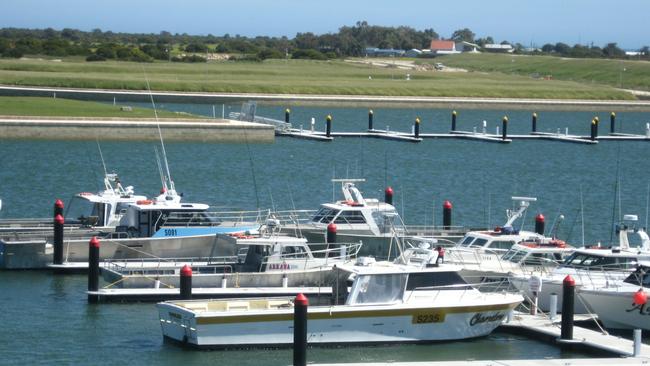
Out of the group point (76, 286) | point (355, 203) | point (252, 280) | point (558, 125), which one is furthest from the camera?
point (558, 125)

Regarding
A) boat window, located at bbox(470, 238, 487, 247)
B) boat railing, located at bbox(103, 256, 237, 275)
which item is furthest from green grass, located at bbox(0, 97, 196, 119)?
boat window, located at bbox(470, 238, 487, 247)

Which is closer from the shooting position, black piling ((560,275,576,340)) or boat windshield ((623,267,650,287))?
black piling ((560,275,576,340))

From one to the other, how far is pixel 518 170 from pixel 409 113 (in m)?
48.5

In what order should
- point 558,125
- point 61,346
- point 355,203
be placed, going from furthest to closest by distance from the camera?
point 558,125 → point 355,203 → point 61,346

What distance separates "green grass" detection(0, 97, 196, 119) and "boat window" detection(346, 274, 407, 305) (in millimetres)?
55310

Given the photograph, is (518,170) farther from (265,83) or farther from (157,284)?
(265,83)

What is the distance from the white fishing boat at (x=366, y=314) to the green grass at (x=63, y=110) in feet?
180

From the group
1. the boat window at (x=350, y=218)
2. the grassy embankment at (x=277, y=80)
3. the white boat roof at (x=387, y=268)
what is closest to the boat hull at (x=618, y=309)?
the white boat roof at (x=387, y=268)

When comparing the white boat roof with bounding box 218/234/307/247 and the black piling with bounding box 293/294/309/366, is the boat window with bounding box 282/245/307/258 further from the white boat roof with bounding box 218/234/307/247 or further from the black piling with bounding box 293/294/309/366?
the black piling with bounding box 293/294/309/366

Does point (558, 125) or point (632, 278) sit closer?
point (632, 278)

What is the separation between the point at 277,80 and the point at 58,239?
10255 cm

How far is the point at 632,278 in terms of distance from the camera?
33500mm

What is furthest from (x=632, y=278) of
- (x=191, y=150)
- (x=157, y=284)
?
(x=191, y=150)

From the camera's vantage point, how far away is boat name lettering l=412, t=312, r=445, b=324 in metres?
31.0
